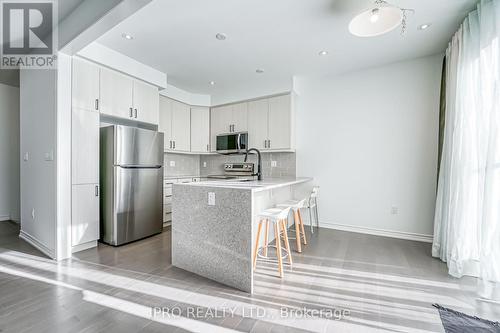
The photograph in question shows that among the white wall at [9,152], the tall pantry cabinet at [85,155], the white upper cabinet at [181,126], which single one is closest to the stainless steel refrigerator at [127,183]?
the tall pantry cabinet at [85,155]

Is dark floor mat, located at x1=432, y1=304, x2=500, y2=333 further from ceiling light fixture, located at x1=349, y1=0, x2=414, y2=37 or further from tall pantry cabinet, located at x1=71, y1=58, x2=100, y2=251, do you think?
tall pantry cabinet, located at x1=71, y1=58, x2=100, y2=251

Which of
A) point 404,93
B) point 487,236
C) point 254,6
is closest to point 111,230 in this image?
point 254,6

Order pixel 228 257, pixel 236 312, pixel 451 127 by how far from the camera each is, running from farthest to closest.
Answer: pixel 451 127 < pixel 228 257 < pixel 236 312

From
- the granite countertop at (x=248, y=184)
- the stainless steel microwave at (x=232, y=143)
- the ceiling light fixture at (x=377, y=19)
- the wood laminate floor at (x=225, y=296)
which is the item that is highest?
the ceiling light fixture at (x=377, y=19)

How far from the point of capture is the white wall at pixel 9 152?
4.23 meters

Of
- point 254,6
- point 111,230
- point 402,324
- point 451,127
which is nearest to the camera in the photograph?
point 402,324

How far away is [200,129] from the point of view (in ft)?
15.7

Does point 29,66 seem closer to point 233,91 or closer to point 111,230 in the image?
point 111,230

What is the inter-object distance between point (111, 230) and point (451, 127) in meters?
4.36

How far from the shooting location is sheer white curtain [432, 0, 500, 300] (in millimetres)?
1857

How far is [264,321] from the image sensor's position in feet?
5.15

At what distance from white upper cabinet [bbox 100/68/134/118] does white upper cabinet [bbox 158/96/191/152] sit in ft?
2.62

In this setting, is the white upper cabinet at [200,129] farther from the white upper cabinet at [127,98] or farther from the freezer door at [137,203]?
the freezer door at [137,203]

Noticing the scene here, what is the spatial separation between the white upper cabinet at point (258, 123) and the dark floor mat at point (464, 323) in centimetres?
321
